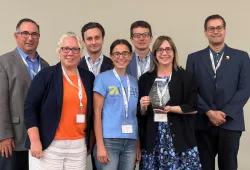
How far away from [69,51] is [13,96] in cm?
76

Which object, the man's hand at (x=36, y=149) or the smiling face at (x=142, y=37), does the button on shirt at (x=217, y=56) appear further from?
the man's hand at (x=36, y=149)

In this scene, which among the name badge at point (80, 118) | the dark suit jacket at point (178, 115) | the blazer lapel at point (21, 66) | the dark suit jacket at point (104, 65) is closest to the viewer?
the name badge at point (80, 118)

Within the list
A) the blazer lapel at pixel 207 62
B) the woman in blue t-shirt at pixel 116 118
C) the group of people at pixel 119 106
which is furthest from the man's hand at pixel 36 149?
the blazer lapel at pixel 207 62

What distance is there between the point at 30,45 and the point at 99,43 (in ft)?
2.17

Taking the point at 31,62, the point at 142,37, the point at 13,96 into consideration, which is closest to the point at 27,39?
the point at 31,62

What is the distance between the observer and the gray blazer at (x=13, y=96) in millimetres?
2287

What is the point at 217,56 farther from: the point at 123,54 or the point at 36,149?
the point at 36,149

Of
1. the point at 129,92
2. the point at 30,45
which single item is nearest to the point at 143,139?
the point at 129,92

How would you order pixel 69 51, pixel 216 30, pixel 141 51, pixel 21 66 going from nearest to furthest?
1. pixel 69 51
2. pixel 21 66
3. pixel 216 30
4. pixel 141 51

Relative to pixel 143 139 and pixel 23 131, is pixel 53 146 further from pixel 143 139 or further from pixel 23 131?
pixel 143 139

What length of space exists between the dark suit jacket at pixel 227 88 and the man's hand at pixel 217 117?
0.13ft

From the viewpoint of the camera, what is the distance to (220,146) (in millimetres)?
2521

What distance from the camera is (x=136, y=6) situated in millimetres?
3666

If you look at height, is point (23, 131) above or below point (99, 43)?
below
